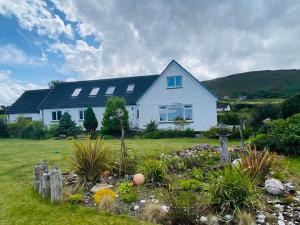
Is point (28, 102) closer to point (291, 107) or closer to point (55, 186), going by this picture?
point (291, 107)

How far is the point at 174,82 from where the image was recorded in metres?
26.4

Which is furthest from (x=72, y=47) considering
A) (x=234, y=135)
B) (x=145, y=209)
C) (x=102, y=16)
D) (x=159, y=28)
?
(x=145, y=209)

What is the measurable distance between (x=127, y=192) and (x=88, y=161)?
1582 millimetres

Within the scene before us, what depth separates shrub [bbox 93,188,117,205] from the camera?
5.88 metres

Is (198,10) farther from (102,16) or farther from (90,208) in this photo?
(90,208)

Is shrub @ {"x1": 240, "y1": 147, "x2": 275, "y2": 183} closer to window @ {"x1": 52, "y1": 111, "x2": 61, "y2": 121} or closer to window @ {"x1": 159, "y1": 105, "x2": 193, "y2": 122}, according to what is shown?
window @ {"x1": 159, "y1": 105, "x2": 193, "y2": 122}

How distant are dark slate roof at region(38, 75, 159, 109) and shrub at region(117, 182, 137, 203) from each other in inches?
858

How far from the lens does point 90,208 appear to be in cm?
566

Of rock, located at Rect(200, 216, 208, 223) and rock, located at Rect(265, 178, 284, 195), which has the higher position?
rock, located at Rect(265, 178, 284, 195)

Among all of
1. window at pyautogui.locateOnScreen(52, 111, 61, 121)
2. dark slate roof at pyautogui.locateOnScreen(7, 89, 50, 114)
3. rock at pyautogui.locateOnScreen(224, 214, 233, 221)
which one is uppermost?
dark slate roof at pyautogui.locateOnScreen(7, 89, 50, 114)

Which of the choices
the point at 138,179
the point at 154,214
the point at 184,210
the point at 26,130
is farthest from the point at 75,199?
the point at 26,130

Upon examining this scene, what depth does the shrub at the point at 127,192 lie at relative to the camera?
5.91 m

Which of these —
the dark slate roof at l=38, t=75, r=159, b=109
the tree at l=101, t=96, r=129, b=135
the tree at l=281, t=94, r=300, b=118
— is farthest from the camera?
the dark slate roof at l=38, t=75, r=159, b=109

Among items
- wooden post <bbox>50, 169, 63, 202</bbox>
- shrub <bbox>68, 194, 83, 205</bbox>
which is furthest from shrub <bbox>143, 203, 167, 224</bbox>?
wooden post <bbox>50, 169, 63, 202</bbox>
